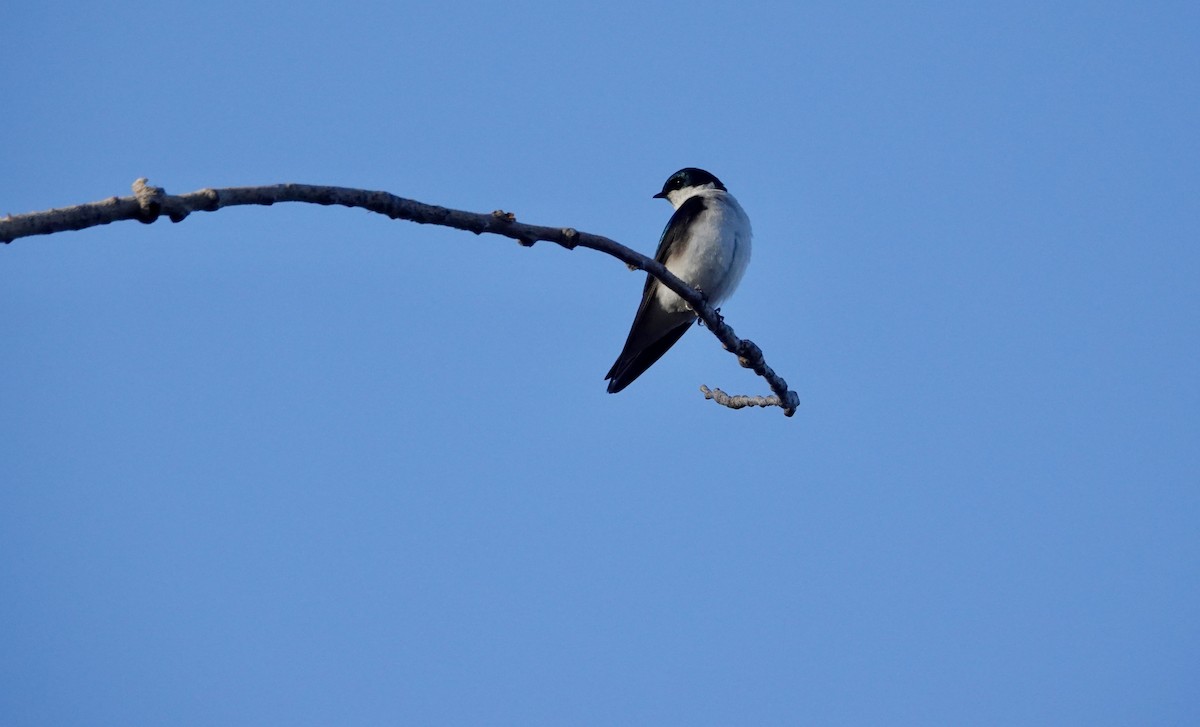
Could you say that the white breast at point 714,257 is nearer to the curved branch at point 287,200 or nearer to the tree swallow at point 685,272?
the tree swallow at point 685,272

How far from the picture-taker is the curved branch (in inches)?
106

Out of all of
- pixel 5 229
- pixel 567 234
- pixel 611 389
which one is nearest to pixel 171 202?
pixel 5 229

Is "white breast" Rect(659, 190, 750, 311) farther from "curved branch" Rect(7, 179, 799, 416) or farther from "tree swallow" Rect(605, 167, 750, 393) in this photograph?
"curved branch" Rect(7, 179, 799, 416)

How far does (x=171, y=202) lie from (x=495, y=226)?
109cm

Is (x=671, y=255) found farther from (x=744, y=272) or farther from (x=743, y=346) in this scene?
(x=743, y=346)

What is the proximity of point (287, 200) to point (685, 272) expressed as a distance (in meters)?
5.72

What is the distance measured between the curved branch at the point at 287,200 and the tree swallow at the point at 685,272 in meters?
3.74

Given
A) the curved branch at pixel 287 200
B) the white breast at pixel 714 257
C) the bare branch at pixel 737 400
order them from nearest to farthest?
the curved branch at pixel 287 200, the bare branch at pixel 737 400, the white breast at pixel 714 257

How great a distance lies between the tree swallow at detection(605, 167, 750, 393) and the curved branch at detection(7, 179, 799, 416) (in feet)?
12.3

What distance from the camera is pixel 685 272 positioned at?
28.4 ft

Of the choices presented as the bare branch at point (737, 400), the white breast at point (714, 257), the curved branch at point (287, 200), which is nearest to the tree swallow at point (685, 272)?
the white breast at point (714, 257)

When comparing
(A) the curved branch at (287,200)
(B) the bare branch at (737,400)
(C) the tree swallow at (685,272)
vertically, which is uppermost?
(C) the tree swallow at (685,272)

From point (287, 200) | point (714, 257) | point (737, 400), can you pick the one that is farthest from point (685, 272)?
point (287, 200)

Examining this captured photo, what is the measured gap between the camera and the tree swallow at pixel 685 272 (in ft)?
28.2
